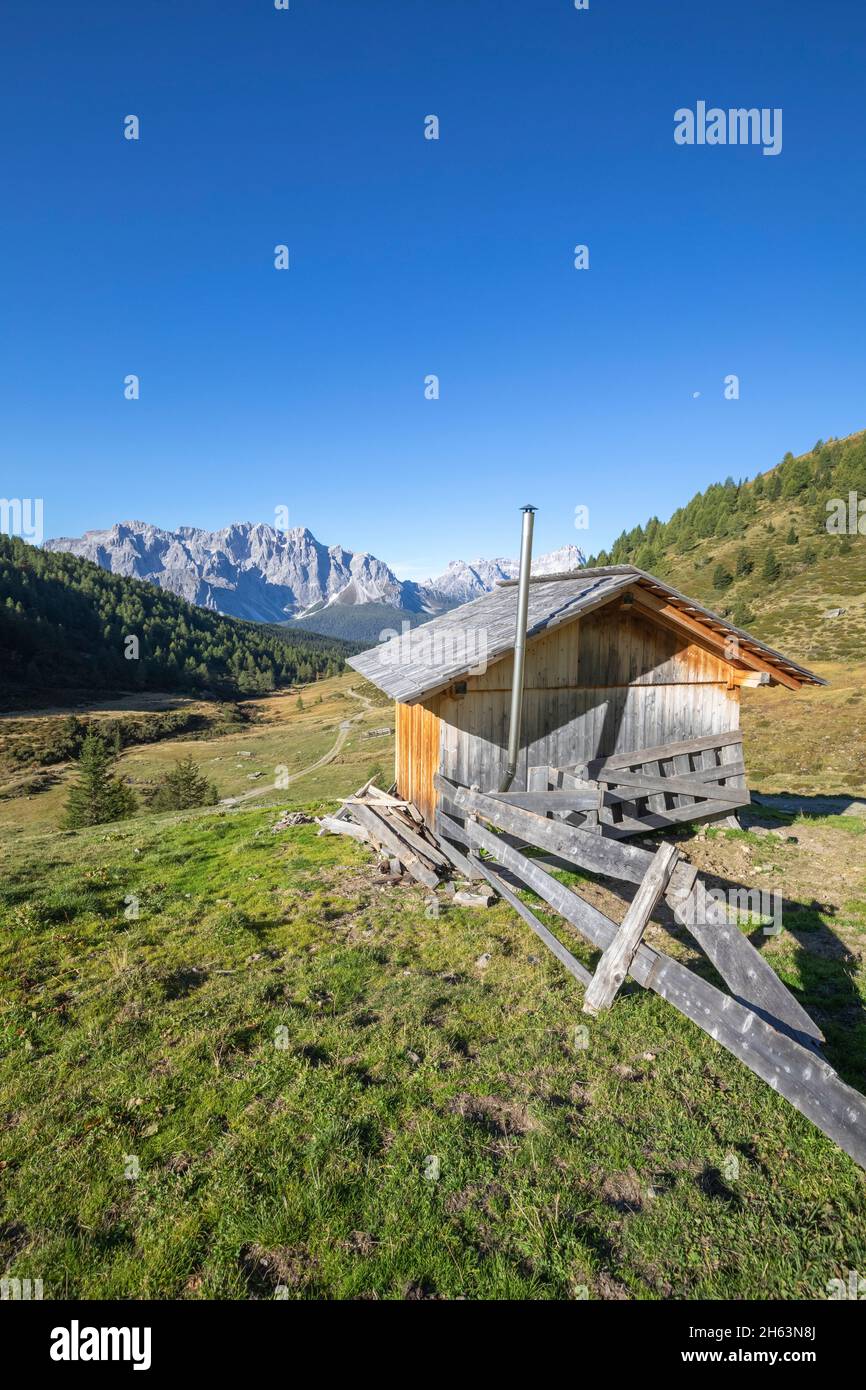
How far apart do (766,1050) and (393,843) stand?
906 cm

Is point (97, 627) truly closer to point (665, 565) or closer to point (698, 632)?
point (665, 565)

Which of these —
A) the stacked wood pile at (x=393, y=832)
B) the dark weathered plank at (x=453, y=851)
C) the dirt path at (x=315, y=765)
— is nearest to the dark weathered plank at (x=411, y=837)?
the stacked wood pile at (x=393, y=832)

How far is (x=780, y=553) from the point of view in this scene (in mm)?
94250

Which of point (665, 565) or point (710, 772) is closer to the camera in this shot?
point (710, 772)

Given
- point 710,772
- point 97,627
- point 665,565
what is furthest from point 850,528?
point 97,627

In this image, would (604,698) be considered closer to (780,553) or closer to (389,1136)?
(389,1136)

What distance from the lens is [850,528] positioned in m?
89.2

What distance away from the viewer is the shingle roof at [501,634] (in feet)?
34.3

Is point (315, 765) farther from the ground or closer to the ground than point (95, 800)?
closer to the ground

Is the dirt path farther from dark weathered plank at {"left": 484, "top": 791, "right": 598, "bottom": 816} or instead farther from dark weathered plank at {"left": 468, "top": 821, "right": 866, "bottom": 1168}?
dark weathered plank at {"left": 468, "top": 821, "right": 866, "bottom": 1168}

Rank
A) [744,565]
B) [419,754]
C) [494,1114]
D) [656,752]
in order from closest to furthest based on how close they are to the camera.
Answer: [494,1114] → [656,752] → [419,754] → [744,565]

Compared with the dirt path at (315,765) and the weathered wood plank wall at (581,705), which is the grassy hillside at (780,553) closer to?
the dirt path at (315,765)

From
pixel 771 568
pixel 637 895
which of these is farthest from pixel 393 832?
pixel 771 568
